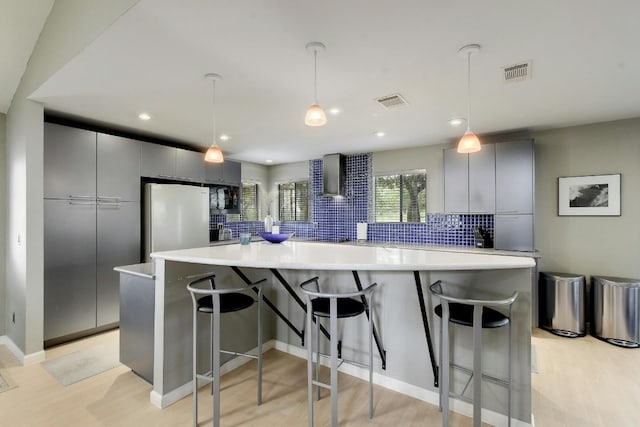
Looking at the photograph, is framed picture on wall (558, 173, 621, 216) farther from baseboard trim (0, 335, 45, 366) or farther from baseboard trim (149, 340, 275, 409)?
baseboard trim (0, 335, 45, 366)

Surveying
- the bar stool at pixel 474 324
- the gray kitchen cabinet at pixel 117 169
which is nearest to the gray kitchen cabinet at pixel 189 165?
the gray kitchen cabinet at pixel 117 169

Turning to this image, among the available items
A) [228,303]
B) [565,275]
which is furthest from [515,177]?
[228,303]

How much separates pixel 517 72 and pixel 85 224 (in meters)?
4.32

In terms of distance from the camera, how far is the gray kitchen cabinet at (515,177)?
368 cm

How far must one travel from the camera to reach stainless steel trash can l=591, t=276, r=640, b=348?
121 inches

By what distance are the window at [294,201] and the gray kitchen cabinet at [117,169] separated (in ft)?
9.73

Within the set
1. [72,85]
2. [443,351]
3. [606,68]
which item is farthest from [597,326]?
[72,85]

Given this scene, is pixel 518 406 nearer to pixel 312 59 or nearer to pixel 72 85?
pixel 312 59

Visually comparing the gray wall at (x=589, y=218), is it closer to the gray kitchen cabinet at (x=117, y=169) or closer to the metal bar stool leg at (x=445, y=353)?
the metal bar stool leg at (x=445, y=353)

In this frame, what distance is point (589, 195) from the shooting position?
142 inches

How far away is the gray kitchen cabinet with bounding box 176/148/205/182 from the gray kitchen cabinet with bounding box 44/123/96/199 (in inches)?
41.8

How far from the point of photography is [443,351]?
1623 millimetres

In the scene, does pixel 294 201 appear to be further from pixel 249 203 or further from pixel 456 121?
pixel 456 121

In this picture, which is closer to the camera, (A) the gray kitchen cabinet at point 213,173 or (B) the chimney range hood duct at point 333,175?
(A) the gray kitchen cabinet at point 213,173
